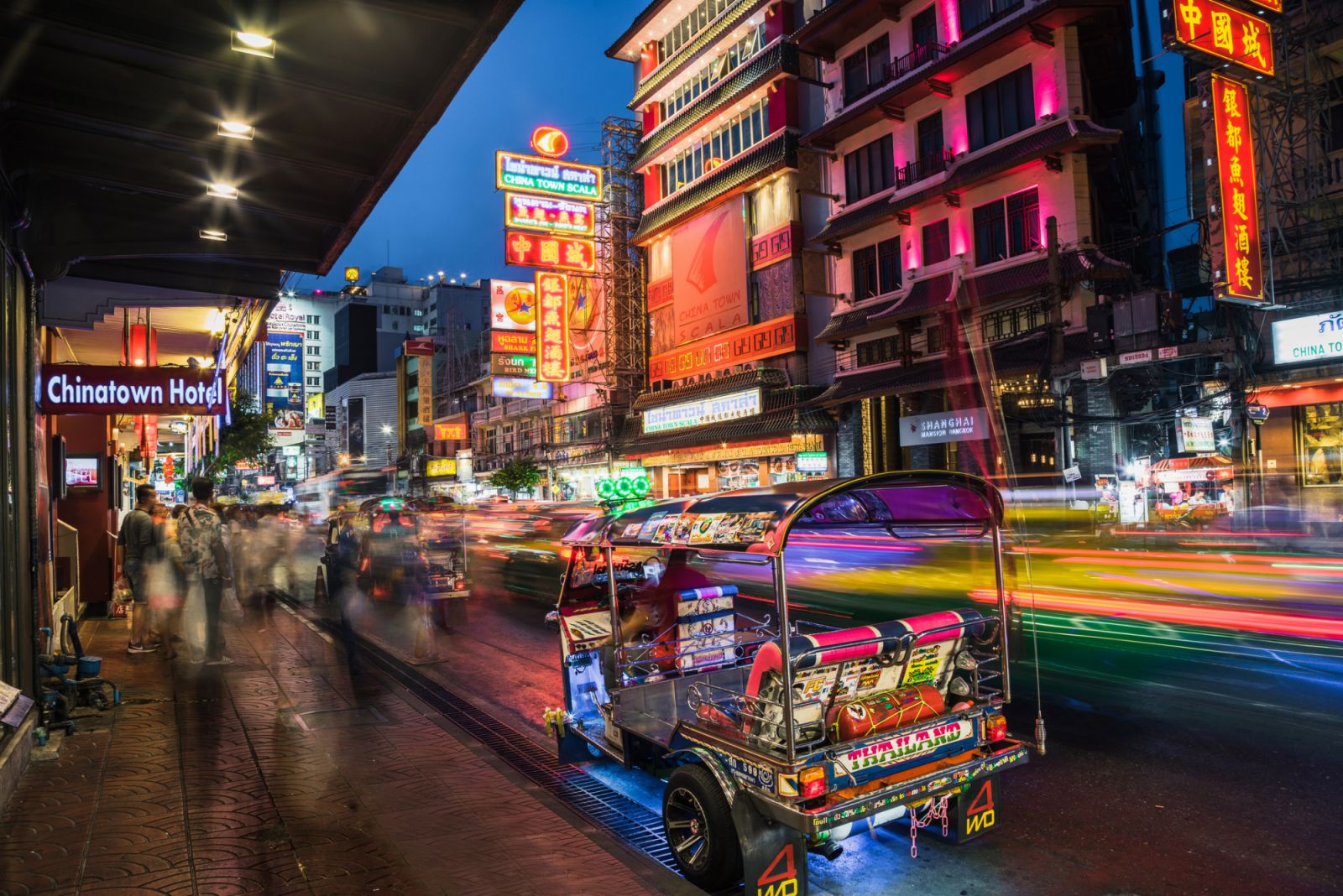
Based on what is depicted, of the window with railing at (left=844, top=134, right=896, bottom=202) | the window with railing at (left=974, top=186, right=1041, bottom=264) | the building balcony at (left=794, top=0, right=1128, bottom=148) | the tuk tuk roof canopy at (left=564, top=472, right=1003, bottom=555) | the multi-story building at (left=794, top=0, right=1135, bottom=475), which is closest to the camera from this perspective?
the tuk tuk roof canopy at (left=564, top=472, right=1003, bottom=555)

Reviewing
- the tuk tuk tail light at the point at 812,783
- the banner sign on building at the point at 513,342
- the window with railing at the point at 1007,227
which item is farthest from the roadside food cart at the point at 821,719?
the banner sign on building at the point at 513,342

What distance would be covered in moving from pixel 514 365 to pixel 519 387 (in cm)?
151

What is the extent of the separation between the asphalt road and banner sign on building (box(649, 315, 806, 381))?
2598cm

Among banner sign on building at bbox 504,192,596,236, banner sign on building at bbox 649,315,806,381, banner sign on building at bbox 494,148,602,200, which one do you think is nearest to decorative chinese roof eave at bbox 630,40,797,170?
banner sign on building at bbox 494,148,602,200

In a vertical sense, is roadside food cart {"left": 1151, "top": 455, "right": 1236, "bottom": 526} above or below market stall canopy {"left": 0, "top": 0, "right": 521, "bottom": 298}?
below

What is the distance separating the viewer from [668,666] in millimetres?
7148

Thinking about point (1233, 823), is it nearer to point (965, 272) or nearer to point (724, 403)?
point (965, 272)

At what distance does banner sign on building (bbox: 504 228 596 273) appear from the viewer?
114 ft

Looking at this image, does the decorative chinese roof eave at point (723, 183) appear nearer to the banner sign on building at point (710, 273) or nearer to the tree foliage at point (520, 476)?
the banner sign on building at point (710, 273)

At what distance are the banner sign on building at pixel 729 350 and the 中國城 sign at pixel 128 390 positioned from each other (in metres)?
26.8

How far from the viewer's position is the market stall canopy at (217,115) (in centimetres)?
501

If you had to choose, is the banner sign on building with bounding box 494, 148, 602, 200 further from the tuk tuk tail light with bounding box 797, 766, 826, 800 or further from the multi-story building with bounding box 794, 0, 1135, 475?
the tuk tuk tail light with bounding box 797, 766, 826, 800

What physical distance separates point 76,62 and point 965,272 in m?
25.4

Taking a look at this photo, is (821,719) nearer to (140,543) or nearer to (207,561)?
(207,561)
